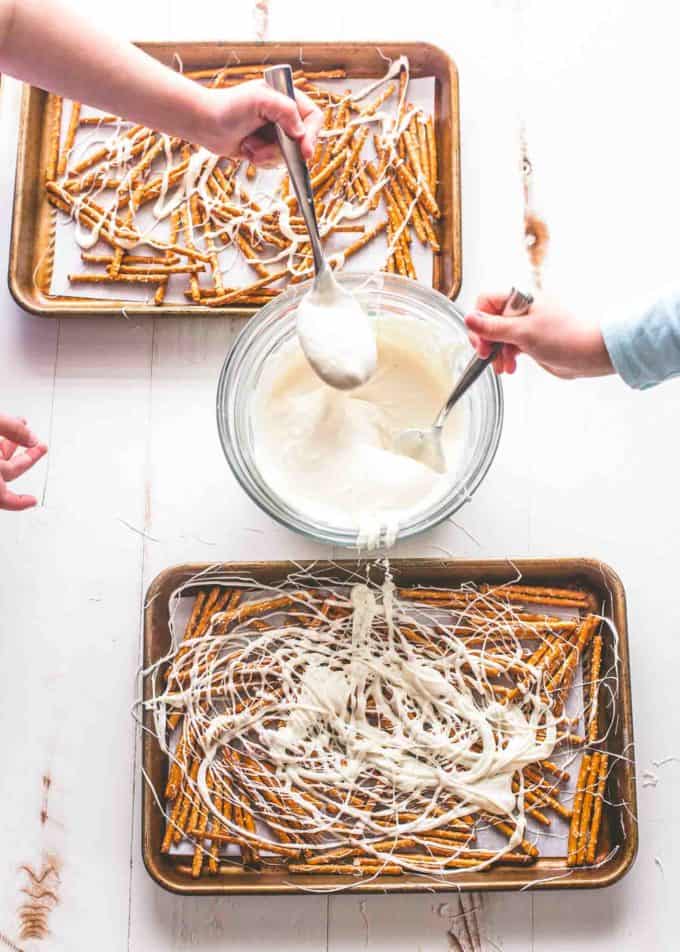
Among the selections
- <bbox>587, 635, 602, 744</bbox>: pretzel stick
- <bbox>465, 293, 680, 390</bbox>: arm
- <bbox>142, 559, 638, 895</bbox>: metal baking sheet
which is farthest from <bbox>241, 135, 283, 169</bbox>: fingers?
<bbox>587, 635, 602, 744</bbox>: pretzel stick

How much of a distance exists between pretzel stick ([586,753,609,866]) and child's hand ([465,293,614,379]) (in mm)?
350

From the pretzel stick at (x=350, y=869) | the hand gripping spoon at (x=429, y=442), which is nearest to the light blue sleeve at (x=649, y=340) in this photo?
the hand gripping spoon at (x=429, y=442)

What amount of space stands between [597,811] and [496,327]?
0.44 meters

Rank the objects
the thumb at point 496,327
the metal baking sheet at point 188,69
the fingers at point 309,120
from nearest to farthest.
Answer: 1. the thumb at point 496,327
2. the fingers at point 309,120
3. the metal baking sheet at point 188,69

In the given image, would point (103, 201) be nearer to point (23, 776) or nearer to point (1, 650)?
point (1, 650)

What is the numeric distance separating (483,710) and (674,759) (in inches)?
7.3

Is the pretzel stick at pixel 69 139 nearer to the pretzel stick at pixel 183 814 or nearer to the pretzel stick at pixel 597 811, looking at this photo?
the pretzel stick at pixel 183 814

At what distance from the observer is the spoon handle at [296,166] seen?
819mm

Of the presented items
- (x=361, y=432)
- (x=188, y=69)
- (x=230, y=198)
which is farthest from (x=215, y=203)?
(x=361, y=432)

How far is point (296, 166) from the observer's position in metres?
0.83

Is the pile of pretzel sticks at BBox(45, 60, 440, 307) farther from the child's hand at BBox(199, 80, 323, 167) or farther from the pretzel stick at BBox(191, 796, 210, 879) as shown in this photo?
the pretzel stick at BBox(191, 796, 210, 879)

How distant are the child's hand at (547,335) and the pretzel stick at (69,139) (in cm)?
44

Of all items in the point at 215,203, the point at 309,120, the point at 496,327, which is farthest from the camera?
the point at 215,203

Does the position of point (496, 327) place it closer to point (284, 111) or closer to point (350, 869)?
Answer: point (284, 111)
